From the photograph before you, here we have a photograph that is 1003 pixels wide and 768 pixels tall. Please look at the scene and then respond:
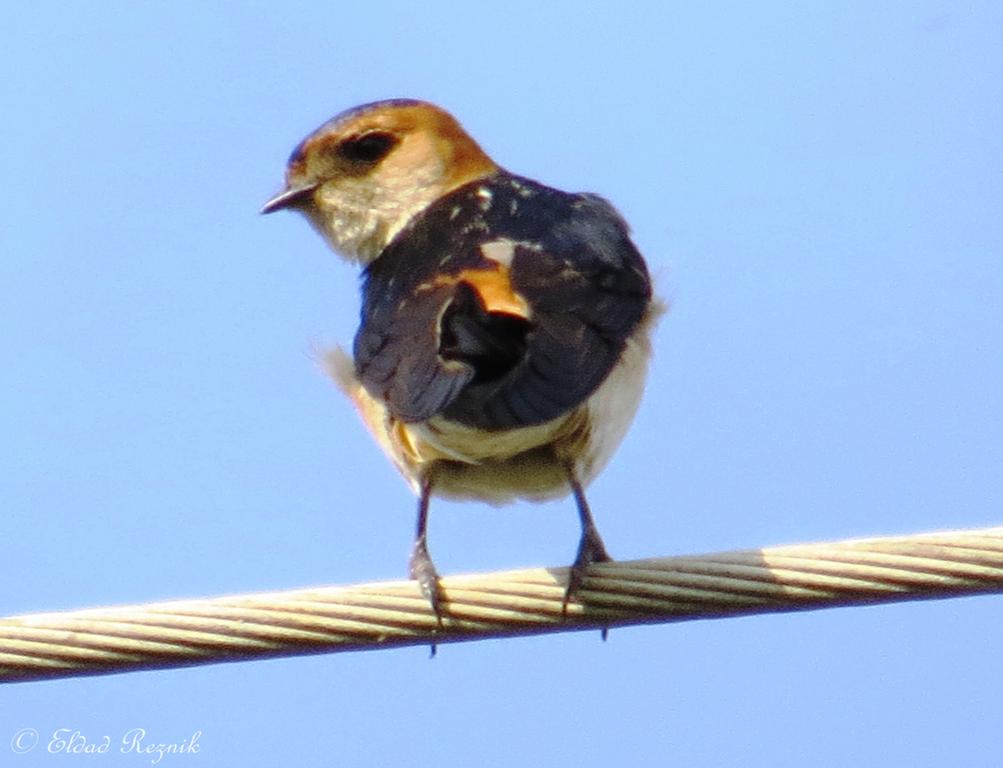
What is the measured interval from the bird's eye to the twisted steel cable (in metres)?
2.43

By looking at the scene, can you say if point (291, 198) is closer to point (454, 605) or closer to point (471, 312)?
point (471, 312)

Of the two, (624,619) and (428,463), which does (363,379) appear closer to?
(428,463)

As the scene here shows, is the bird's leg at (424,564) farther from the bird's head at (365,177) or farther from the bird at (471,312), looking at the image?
the bird's head at (365,177)

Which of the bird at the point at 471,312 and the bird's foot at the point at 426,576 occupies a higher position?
the bird at the point at 471,312

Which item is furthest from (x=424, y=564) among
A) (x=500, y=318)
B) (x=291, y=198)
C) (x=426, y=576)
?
(x=291, y=198)

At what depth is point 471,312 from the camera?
4270 millimetres

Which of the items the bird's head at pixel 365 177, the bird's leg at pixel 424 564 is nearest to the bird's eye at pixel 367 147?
A: the bird's head at pixel 365 177

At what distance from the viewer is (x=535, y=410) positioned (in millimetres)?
4180

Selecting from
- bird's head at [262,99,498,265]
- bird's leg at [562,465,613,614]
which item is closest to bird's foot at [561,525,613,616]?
bird's leg at [562,465,613,614]

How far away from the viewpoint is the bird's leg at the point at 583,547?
3941 millimetres

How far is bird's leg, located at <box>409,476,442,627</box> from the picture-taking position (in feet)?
12.0

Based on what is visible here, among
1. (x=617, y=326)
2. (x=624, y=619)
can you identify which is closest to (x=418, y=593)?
(x=624, y=619)

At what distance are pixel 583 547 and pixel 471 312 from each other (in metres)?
0.74

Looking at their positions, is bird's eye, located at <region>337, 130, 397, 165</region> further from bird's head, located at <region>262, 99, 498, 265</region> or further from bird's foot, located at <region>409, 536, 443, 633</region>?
bird's foot, located at <region>409, 536, 443, 633</region>
